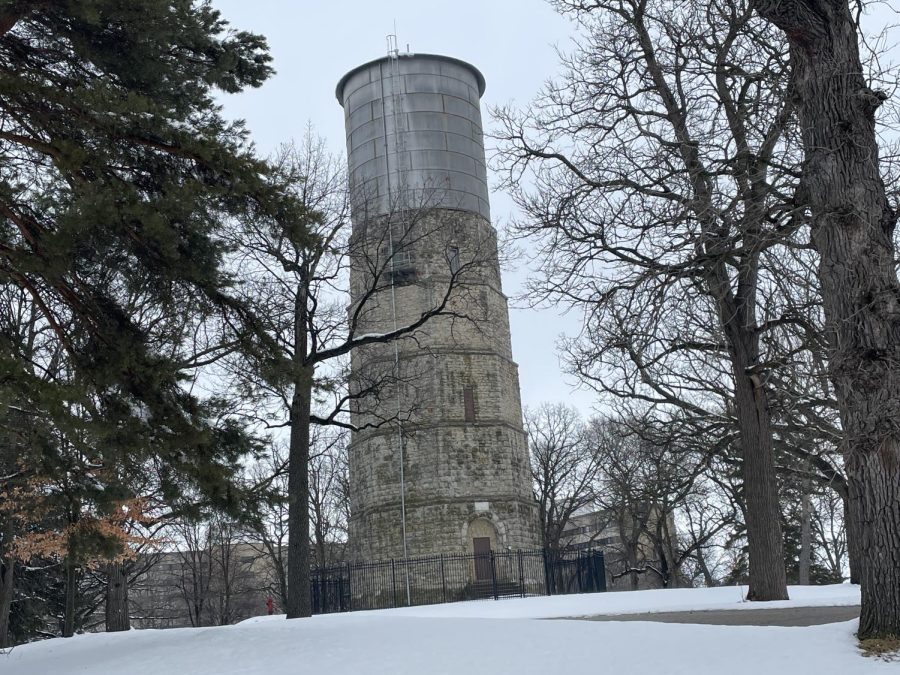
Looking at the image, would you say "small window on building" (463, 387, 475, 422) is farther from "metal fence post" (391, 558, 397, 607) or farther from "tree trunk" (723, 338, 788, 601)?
"tree trunk" (723, 338, 788, 601)

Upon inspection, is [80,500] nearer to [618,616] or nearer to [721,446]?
[618,616]

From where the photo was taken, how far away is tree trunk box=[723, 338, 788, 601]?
13305mm

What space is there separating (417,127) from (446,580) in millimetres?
15881

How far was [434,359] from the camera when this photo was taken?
97.4 ft

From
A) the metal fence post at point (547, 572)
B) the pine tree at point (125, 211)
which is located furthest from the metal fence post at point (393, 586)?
the pine tree at point (125, 211)

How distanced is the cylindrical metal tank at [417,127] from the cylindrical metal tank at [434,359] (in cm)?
5

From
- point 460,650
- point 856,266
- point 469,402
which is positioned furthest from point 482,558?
point 856,266

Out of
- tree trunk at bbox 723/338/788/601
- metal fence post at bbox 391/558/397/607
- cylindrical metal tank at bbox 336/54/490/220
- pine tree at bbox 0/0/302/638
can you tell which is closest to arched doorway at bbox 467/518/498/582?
metal fence post at bbox 391/558/397/607

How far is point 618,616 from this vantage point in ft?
41.4

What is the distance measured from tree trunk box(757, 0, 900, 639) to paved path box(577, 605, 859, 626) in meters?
1.79

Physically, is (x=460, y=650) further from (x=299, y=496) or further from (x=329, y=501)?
(x=329, y=501)

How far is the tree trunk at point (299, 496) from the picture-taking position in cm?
1427

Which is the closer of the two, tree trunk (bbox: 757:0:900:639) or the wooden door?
tree trunk (bbox: 757:0:900:639)

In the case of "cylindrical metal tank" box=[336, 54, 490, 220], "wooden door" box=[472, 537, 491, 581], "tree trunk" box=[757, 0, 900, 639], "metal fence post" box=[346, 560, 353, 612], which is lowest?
"metal fence post" box=[346, 560, 353, 612]
